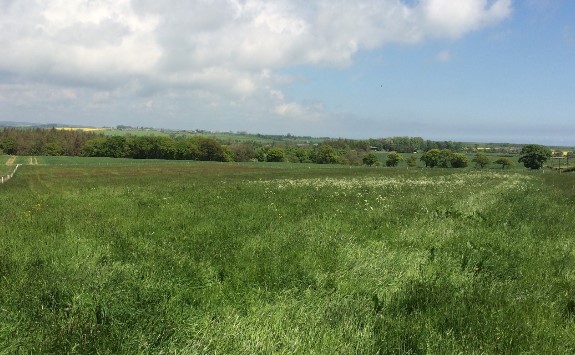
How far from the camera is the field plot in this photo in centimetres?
405

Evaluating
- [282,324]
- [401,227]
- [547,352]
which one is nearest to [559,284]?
[547,352]

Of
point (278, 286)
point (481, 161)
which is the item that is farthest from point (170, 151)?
point (278, 286)

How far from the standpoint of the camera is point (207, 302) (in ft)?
16.6

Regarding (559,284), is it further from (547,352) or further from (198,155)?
(198,155)

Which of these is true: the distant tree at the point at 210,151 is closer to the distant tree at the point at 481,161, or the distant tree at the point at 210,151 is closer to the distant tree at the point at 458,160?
the distant tree at the point at 458,160

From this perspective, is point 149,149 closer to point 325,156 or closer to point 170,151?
point 170,151

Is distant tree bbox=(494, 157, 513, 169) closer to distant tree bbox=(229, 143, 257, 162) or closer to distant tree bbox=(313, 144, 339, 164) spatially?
distant tree bbox=(313, 144, 339, 164)

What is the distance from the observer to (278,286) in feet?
18.6

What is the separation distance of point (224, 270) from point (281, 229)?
283 centimetres

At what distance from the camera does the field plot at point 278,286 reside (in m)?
4.05

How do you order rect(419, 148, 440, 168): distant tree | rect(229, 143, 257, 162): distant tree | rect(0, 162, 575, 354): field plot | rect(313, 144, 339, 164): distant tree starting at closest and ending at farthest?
rect(0, 162, 575, 354): field plot
rect(419, 148, 440, 168): distant tree
rect(229, 143, 257, 162): distant tree
rect(313, 144, 339, 164): distant tree

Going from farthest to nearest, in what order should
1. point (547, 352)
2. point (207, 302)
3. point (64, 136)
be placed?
point (64, 136), point (207, 302), point (547, 352)

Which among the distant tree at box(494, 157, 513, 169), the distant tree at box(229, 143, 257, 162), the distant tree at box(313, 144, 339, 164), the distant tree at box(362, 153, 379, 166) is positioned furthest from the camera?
the distant tree at box(362, 153, 379, 166)

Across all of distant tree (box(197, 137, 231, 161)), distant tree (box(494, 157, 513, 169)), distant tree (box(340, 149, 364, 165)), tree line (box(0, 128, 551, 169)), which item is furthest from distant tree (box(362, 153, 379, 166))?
distant tree (box(197, 137, 231, 161))
